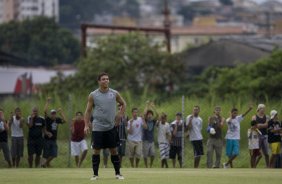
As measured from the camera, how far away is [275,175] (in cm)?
2530

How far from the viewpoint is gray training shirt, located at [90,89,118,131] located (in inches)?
934

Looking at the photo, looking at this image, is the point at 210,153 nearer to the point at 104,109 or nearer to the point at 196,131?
the point at 196,131

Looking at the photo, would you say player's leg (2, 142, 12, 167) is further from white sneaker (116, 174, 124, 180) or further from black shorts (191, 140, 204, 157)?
white sneaker (116, 174, 124, 180)

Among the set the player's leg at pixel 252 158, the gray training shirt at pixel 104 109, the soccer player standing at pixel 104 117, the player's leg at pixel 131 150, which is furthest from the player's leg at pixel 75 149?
the gray training shirt at pixel 104 109

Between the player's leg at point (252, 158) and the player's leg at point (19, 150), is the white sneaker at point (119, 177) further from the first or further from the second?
the player's leg at point (19, 150)

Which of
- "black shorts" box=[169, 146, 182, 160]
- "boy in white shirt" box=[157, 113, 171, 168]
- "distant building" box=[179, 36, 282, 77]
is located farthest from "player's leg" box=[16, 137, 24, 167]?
"distant building" box=[179, 36, 282, 77]

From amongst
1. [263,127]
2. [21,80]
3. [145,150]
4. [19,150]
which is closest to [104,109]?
[263,127]

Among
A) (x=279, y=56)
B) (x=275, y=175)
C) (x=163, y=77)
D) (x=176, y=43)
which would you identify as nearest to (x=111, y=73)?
(x=163, y=77)

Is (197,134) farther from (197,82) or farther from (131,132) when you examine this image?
(197,82)

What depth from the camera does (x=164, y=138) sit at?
3609 cm

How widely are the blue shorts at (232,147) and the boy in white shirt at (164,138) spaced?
1.75 metres

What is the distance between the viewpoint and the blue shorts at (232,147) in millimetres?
35219

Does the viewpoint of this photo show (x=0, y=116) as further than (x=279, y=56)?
No

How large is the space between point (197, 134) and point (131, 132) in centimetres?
192
